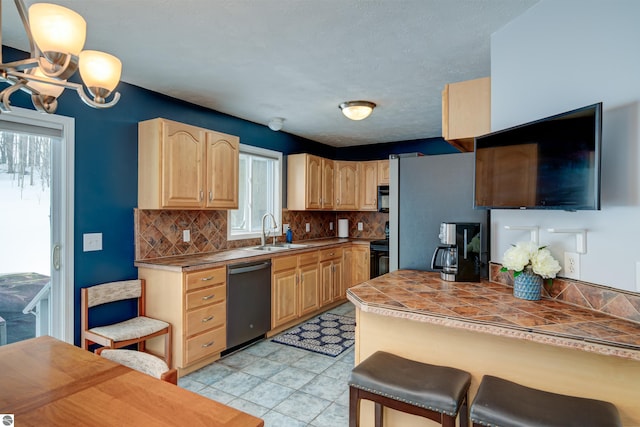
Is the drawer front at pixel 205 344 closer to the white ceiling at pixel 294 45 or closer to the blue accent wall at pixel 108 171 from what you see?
the blue accent wall at pixel 108 171

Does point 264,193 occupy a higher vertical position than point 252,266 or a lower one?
higher

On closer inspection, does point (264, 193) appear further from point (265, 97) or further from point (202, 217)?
point (265, 97)

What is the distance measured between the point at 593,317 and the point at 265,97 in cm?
302

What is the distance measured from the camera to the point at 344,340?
375 cm

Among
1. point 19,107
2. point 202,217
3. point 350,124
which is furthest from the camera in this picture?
point 350,124

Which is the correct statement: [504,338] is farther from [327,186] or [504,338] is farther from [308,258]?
[327,186]

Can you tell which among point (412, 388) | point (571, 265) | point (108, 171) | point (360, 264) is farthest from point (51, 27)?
point (360, 264)

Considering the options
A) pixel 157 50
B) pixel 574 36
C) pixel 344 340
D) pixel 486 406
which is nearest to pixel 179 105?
pixel 157 50

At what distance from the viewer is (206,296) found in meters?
3.05

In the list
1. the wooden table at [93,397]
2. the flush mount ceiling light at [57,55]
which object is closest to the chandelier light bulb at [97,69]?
the flush mount ceiling light at [57,55]

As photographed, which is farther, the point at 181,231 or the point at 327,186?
the point at 327,186

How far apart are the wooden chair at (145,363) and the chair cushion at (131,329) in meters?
1.14

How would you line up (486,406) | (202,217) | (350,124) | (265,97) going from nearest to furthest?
(486,406)
(265,97)
(202,217)
(350,124)

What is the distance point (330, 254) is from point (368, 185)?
143 centimetres
